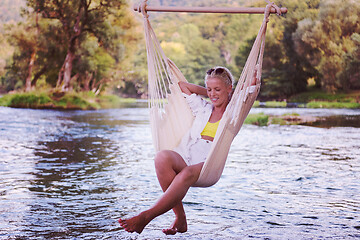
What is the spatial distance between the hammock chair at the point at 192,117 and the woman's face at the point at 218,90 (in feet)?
0.35

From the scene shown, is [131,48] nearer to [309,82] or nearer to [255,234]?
[309,82]


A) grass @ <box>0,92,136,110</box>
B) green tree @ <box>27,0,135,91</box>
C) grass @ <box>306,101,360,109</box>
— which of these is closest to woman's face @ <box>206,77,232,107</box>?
grass @ <box>0,92,136,110</box>

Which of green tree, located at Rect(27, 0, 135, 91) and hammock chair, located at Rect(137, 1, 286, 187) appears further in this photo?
green tree, located at Rect(27, 0, 135, 91)

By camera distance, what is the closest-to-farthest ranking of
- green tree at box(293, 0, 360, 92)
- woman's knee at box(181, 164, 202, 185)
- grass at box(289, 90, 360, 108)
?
1. woman's knee at box(181, 164, 202, 185)
2. green tree at box(293, 0, 360, 92)
3. grass at box(289, 90, 360, 108)

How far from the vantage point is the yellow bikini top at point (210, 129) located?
9.46 ft

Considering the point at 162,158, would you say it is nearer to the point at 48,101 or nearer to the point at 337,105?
the point at 48,101

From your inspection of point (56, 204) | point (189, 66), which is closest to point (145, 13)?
point (56, 204)

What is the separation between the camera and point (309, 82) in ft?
90.9

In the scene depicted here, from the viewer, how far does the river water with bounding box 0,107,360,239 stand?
303 centimetres

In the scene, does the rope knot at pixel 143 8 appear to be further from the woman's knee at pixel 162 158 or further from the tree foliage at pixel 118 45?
the tree foliage at pixel 118 45

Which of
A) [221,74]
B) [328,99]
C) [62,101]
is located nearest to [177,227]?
[221,74]

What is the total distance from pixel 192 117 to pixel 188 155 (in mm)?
274

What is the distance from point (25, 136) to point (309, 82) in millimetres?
21165

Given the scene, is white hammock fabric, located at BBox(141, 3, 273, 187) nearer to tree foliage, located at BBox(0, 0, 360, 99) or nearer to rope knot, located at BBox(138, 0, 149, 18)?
rope knot, located at BBox(138, 0, 149, 18)
